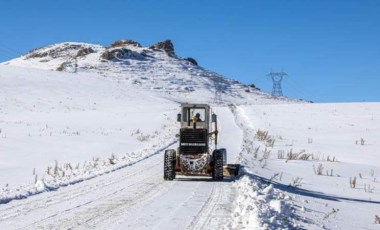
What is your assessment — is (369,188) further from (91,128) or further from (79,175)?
(91,128)

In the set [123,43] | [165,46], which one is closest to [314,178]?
[165,46]

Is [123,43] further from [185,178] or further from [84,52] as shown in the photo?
[185,178]

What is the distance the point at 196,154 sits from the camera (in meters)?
15.5

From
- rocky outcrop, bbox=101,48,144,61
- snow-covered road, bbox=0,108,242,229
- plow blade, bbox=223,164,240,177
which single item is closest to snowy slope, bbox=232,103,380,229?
plow blade, bbox=223,164,240,177

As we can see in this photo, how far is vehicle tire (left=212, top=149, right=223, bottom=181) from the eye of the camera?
15.0 meters

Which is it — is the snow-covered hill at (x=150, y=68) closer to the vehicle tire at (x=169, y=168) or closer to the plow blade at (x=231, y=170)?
the plow blade at (x=231, y=170)

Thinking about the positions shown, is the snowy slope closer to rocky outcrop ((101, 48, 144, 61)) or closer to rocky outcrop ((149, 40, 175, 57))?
rocky outcrop ((101, 48, 144, 61))

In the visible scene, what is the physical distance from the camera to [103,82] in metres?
91.6

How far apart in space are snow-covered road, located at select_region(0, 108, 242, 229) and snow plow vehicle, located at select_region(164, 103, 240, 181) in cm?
30

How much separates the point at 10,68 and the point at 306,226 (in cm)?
8372

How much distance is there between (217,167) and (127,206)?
4.87 m

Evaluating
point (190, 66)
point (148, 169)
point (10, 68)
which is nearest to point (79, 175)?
point (148, 169)

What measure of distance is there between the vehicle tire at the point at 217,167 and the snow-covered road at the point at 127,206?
10.0 inches

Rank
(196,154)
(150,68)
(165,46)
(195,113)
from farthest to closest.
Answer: (165,46)
(150,68)
(195,113)
(196,154)
